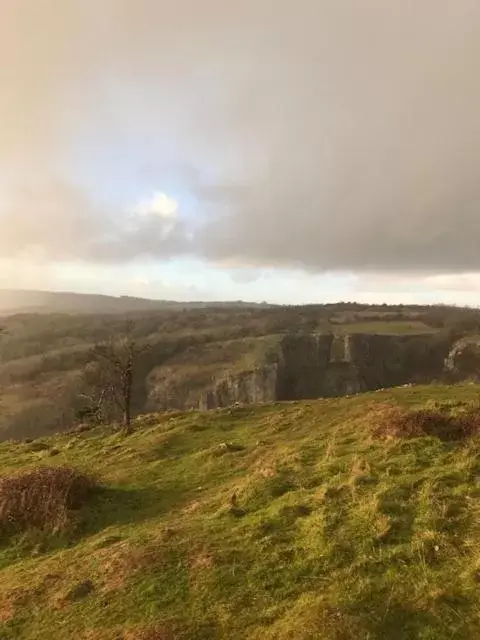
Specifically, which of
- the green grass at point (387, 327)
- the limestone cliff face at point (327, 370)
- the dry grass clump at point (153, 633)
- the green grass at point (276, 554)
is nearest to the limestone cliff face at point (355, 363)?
the limestone cliff face at point (327, 370)

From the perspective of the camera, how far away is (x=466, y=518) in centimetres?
1284

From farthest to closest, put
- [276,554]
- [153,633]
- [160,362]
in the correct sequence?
[160,362], [276,554], [153,633]

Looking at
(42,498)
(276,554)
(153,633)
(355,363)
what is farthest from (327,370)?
(153,633)

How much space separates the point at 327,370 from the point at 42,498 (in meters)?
116

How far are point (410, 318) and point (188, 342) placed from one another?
3022 inches

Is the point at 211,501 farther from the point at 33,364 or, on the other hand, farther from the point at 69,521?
the point at 33,364

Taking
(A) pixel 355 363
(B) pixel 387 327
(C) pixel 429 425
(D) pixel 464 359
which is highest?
(C) pixel 429 425

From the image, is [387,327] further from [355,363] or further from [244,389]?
[244,389]

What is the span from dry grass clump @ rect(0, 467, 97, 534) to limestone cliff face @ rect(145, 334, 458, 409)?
290ft

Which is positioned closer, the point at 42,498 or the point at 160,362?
the point at 42,498

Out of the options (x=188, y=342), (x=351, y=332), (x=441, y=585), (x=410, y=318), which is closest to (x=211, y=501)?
(x=441, y=585)

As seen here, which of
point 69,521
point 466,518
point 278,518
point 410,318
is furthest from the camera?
point 410,318

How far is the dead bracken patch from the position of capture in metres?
19.3

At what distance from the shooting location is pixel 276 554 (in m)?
12.7
